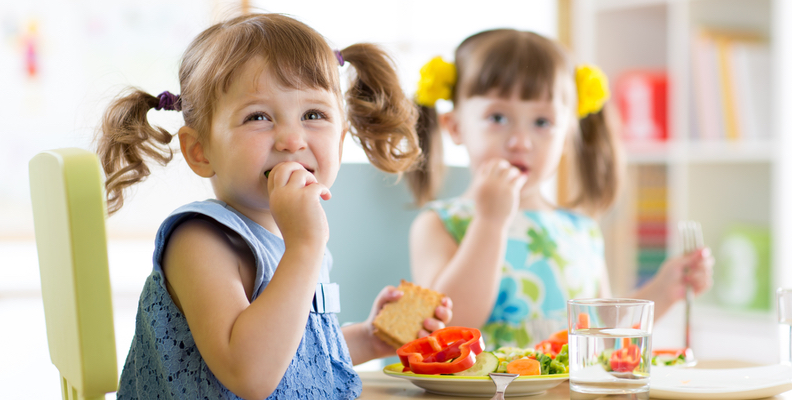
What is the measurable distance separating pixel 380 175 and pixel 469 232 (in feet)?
0.68

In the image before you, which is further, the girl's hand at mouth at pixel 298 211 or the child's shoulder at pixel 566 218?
the child's shoulder at pixel 566 218

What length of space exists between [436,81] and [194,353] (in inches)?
34.4

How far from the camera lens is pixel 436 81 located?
4.68ft

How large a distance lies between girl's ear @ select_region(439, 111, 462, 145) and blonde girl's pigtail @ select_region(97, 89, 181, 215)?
0.73 m

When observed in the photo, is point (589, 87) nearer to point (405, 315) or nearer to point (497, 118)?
point (497, 118)

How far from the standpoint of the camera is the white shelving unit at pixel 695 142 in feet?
6.49

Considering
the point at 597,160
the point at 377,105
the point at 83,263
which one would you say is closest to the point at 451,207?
the point at 597,160

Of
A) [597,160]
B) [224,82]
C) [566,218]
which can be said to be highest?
[224,82]

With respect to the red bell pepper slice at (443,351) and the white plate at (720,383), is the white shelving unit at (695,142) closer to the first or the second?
the white plate at (720,383)

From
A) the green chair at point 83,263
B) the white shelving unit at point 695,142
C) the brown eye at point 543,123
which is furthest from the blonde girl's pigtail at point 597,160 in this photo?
the green chair at point 83,263

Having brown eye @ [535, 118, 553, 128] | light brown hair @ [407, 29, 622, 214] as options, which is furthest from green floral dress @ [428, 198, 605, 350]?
brown eye @ [535, 118, 553, 128]

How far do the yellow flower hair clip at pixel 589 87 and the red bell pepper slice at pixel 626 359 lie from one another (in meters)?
0.93

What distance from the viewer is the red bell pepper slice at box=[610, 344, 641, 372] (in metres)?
0.62

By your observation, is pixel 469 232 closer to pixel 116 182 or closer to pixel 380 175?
pixel 380 175
